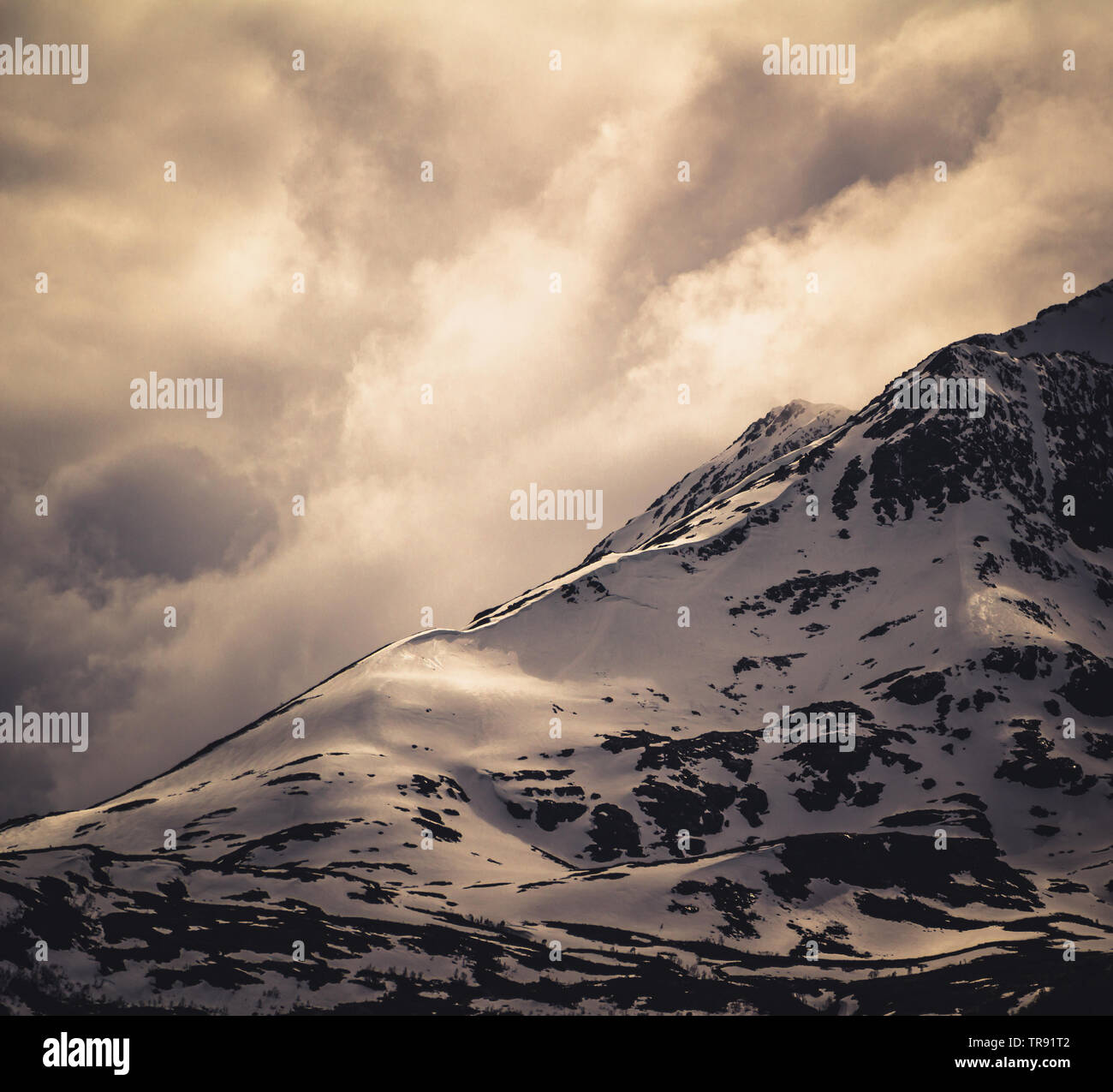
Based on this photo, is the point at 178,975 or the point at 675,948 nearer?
the point at 178,975
